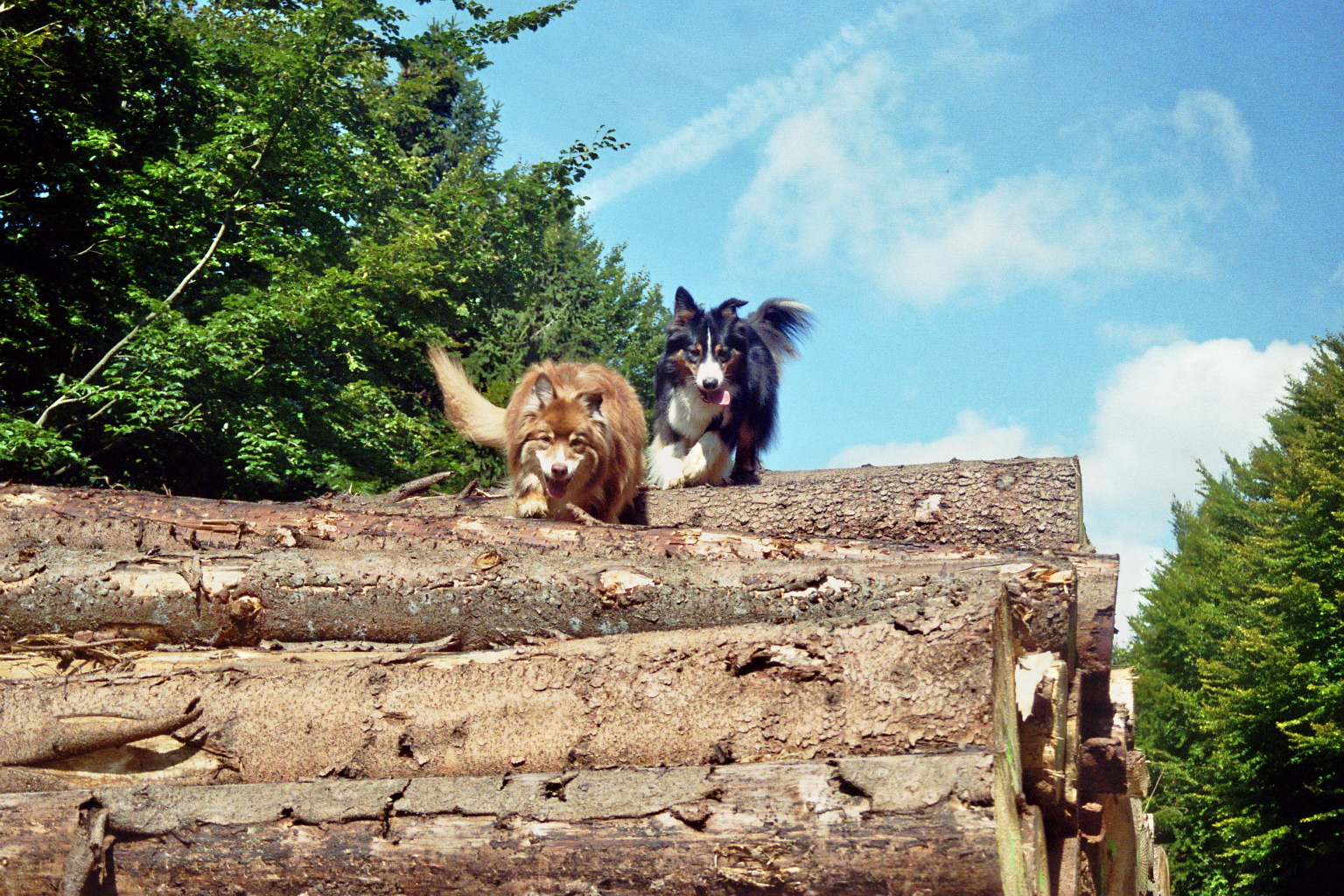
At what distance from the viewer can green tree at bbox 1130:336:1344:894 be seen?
830 inches

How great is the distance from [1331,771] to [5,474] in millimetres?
22347

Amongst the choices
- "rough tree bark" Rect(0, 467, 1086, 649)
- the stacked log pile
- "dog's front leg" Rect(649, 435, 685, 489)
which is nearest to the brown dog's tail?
"dog's front leg" Rect(649, 435, 685, 489)

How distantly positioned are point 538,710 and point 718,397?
227 inches

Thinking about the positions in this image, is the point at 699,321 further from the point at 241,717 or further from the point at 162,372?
the point at 162,372

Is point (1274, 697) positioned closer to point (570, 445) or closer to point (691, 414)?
point (691, 414)

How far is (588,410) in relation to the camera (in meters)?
7.30

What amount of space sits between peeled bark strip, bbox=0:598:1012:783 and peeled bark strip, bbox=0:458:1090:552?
1.41m

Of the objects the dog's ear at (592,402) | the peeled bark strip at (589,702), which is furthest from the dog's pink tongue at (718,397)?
the peeled bark strip at (589,702)

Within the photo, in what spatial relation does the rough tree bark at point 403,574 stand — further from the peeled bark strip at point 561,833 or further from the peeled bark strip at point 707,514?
the peeled bark strip at point 561,833

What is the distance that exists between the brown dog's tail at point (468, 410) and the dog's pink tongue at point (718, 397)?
5.58 feet

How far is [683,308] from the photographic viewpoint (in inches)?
372

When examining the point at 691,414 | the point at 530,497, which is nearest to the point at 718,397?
the point at 691,414

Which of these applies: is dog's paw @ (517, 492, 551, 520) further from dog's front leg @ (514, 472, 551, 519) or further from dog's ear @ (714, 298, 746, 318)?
dog's ear @ (714, 298, 746, 318)

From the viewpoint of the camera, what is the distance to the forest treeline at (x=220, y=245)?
49.6ft
